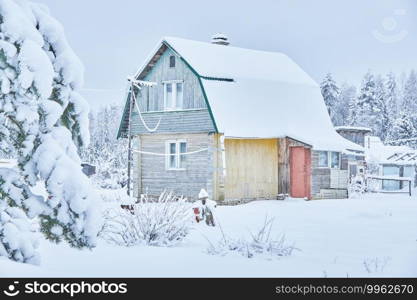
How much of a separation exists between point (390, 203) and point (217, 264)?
9.56 metres

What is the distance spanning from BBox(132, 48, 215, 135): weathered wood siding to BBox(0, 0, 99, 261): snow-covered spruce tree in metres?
8.57

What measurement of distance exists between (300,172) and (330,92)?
260 cm

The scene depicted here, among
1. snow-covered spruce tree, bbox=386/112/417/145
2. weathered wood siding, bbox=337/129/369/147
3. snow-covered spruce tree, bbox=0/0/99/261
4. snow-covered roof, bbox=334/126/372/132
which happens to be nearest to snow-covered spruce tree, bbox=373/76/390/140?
snow-covered spruce tree, bbox=386/112/417/145

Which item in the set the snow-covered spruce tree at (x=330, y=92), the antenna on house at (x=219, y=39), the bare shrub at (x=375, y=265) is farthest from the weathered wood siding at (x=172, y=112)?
the bare shrub at (x=375, y=265)

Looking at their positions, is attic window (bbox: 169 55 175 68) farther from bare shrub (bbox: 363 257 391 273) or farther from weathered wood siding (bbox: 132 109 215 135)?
bare shrub (bbox: 363 257 391 273)

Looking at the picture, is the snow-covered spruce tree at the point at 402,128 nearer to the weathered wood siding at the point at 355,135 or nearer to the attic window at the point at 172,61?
the weathered wood siding at the point at 355,135

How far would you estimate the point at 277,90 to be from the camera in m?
15.8

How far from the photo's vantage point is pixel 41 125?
5.84 meters

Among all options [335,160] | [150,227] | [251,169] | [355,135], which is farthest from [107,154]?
[150,227]

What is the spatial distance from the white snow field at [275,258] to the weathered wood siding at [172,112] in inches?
174

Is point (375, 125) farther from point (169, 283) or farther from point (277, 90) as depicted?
point (169, 283)

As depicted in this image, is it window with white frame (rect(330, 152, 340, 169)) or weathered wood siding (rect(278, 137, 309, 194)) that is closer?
weathered wood siding (rect(278, 137, 309, 194))

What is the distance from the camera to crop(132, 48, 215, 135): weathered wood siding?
14.9 metres

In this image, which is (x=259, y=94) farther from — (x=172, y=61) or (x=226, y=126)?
(x=172, y=61)
